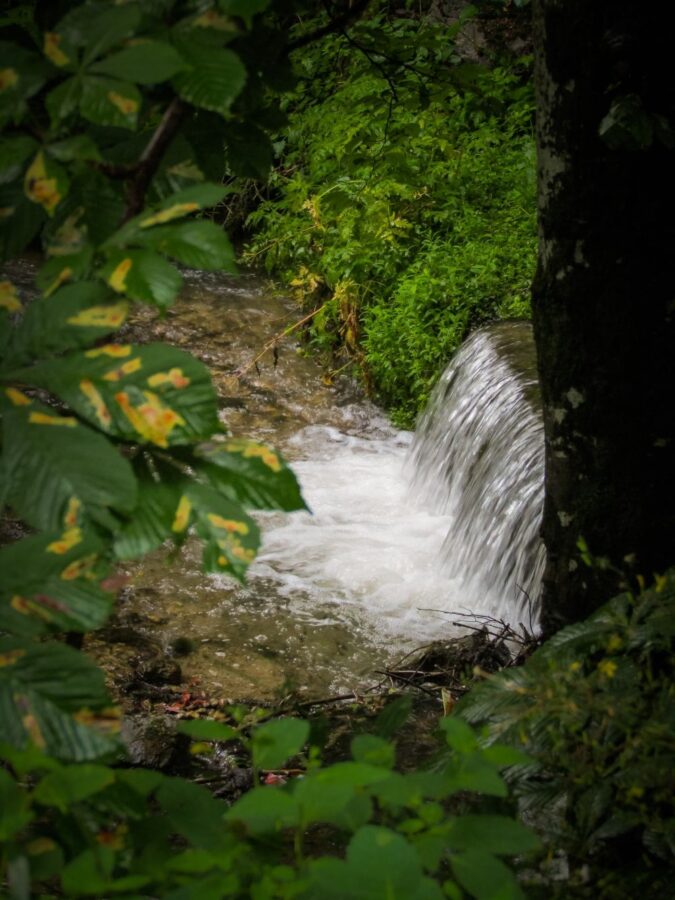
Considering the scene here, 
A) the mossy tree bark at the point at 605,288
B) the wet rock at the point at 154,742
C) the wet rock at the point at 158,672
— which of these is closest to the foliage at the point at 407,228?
the wet rock at the point at 158,672

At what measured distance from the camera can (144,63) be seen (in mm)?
1090

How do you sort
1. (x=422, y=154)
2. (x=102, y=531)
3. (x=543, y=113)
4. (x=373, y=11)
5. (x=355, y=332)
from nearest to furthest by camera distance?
1. (x=102, y=531)
2. (x=543, y=113)
3. (x=355, y=332)
4. (x=422, y=154)
5. (x=373, y=11)

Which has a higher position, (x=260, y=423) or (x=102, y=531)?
(x=102, y=531)

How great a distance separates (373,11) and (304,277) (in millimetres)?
3348

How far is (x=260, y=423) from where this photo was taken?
7.18 meters

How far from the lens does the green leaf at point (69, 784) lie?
3.30 feet

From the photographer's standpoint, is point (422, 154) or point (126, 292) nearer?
point (126, 292)

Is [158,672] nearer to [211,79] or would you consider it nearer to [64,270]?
[64,270]

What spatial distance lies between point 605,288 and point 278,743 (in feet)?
4.32

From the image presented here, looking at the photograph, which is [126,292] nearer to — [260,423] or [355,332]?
[260,423]

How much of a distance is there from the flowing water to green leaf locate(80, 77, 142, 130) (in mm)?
2946

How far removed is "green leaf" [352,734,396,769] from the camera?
126 cm

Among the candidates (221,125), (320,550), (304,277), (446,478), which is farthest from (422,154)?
(221,125)

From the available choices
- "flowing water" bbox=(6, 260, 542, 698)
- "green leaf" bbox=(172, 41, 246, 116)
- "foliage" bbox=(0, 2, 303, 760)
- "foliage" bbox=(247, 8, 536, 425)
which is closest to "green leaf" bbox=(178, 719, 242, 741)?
"foliage" bbox=(0, 2, 303, 760)
